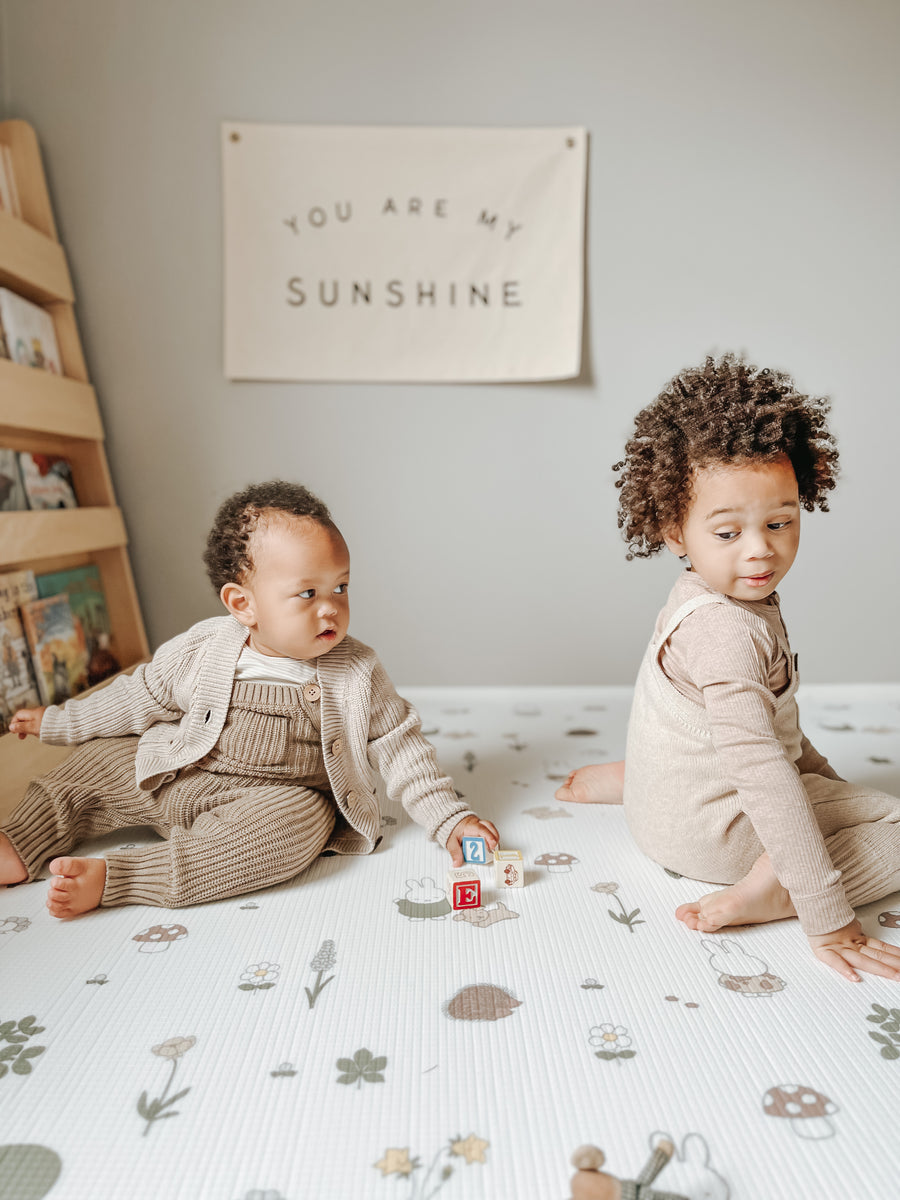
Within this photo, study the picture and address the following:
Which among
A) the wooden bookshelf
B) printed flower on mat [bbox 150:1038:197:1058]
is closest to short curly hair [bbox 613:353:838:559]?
printed flower on mat [bbox 150:1038:197:1058]

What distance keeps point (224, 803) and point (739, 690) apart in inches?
24.1

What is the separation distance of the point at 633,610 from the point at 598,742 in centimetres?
42

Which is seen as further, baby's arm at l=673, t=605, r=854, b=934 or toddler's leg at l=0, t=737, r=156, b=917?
toddler's leg at l=0, t=737, r=156, b=917

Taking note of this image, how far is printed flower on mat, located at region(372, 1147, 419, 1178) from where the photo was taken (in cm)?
59

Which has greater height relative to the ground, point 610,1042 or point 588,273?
point 588,273

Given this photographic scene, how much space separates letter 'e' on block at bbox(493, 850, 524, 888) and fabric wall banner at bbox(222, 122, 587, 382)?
3.53 feet

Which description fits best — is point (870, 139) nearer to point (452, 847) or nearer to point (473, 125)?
point (473, 125)

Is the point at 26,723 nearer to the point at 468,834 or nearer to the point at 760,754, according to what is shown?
the point at 468,834

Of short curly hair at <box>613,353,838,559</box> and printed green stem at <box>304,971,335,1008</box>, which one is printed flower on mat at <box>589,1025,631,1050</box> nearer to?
printed green stem at <box>304,971,335,1008</box>

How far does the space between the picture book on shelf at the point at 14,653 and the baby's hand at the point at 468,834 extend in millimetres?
752

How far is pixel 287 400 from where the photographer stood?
1.79m

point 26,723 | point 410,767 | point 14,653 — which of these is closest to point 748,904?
point 410,767

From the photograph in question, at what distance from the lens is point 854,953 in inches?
32.7

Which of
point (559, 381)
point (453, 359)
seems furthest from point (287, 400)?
point (559, 381)
